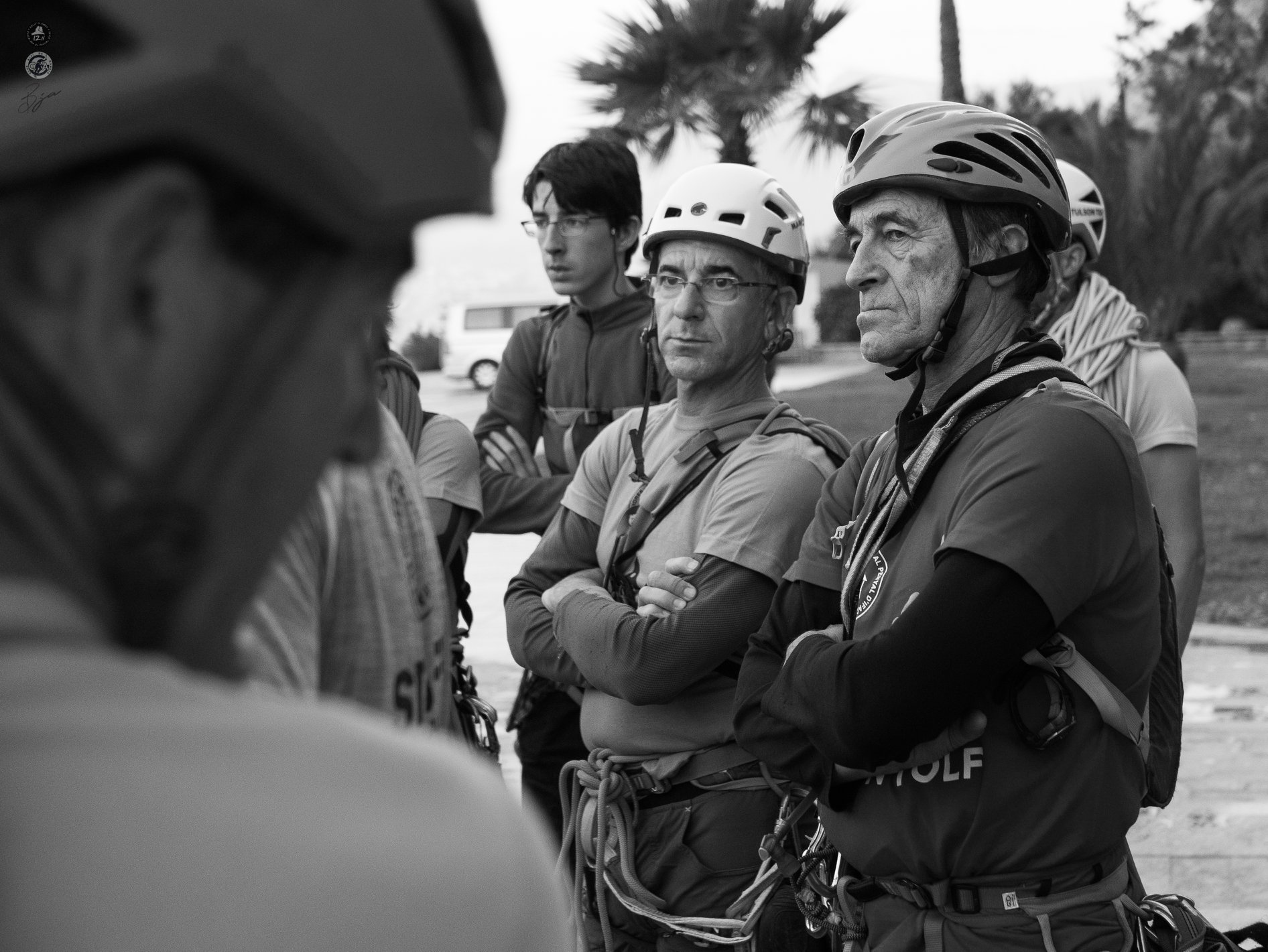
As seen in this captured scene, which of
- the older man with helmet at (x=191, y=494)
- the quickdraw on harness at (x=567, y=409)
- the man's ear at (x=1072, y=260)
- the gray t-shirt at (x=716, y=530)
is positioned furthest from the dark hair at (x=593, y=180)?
the older man with helmet at (x=191, y=494)

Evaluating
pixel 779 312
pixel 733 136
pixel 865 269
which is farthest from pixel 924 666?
pixel 733 136

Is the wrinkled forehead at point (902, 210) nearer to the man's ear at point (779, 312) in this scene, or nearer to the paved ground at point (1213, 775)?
the man's ear at point (779, 312)

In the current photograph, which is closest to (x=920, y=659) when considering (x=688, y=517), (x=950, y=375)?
(x=950, y=375)

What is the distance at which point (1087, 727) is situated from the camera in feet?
8.63

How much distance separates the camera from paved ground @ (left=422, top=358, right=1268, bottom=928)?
5.61 meters

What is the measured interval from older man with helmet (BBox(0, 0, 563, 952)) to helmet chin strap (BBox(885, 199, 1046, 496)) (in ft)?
7.71

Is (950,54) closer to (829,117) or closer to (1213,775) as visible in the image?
(829,117)

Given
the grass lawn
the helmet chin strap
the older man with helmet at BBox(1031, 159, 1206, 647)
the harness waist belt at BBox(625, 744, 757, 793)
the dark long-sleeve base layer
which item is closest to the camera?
A: the dark long-sleeve base layer

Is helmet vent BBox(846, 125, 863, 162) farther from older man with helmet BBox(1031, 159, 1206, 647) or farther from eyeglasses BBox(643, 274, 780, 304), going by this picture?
older man with helmet BBox(1031, 159, 1206, 647)

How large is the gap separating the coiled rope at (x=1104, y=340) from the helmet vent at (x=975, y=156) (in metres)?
1.44

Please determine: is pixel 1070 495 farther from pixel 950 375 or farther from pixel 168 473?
pixel 168 473

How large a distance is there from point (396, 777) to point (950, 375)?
2541 millimetres

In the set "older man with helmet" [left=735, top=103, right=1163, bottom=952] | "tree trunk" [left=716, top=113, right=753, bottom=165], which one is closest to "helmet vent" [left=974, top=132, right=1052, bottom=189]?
"older man with helmet" [left=735, top=103, right=1163, bottom=952]

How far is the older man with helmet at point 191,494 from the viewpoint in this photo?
61 cm
